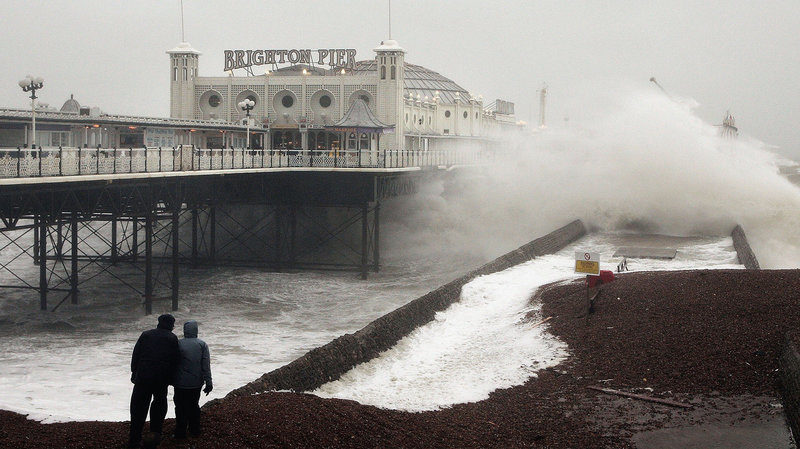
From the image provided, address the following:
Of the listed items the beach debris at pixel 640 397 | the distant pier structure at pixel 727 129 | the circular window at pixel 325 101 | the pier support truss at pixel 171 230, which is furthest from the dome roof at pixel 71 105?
the distant pier structure at pixel 727 129

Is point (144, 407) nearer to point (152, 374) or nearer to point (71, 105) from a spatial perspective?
point (152, 374)

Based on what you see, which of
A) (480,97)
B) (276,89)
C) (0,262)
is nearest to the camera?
(0,262)

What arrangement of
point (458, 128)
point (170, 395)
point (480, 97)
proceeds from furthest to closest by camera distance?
point (480, 97) → point (458, 128) → point (170, 395)

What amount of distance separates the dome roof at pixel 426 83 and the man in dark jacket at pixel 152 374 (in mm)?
74054

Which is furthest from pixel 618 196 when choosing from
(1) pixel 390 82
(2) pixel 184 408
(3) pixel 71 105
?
(2) pixel 184 408

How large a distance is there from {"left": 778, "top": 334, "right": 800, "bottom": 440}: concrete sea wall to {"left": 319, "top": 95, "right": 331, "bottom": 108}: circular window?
44310 mm

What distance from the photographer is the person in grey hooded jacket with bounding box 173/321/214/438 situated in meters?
11.5

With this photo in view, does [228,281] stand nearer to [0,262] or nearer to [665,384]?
[0,262]

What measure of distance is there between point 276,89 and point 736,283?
40.5m

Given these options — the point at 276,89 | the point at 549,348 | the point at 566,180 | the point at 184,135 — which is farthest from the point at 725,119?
the point at 549,348

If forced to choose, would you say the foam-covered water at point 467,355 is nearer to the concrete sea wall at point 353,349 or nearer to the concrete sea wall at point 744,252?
the concrete sea wall at point 353,349

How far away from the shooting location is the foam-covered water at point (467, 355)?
17.6 meters

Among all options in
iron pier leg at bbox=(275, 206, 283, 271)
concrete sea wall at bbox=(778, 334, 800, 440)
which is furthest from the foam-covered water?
iron pier leg at bbox=(275, 206, 283, 271)

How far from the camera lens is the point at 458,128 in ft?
266
